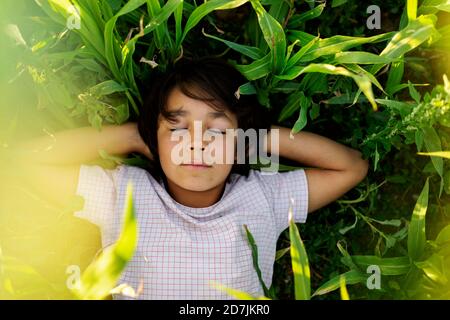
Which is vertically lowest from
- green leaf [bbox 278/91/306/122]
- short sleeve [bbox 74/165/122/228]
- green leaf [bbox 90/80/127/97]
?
short sleeve [bbox 74/165/122/228]

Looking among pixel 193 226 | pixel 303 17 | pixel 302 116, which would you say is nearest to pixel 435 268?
pixel 302 116

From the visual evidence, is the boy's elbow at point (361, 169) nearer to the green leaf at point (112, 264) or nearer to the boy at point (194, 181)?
the boy at point (194, 181)

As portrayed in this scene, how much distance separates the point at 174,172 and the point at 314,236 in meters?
0.55

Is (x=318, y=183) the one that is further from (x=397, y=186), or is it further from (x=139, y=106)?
(x=139, y=106)

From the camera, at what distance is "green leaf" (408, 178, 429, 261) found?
115cm

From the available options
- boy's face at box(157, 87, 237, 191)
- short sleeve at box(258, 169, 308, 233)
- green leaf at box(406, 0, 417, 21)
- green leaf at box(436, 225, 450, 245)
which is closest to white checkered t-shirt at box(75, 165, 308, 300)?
short sleeve at box(258, 169, 308, 233)

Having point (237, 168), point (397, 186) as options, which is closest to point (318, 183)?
point (237, 168)

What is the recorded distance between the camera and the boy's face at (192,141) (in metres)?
1.14

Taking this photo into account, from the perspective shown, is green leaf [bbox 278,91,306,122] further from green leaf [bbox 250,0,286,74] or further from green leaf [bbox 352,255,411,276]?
green leaf [bbox 352,255,411,276]

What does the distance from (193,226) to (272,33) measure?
50 centimetres

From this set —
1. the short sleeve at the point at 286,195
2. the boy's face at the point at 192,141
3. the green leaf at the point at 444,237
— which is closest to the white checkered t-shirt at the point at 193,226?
the short sleeve at the point at 286,195

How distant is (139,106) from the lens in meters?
1.33

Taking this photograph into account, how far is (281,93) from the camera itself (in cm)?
147
